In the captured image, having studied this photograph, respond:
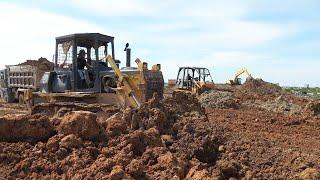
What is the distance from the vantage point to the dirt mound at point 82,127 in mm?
6957

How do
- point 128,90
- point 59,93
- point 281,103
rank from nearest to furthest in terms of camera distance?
1. point 128,90
2. point 59,93
3. point 281,103

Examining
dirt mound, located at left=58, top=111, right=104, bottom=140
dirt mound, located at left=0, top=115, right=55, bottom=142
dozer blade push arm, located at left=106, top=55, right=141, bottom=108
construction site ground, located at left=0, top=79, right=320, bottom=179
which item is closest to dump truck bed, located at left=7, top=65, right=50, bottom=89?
dozer blade push arm, located at left=106, top=55, right=141, bottom=108

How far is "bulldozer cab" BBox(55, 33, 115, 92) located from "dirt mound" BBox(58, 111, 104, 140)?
18.1ft

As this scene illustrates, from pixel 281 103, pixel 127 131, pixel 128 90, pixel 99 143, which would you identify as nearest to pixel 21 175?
pixel 99 143

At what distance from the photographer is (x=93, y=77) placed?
1285cm

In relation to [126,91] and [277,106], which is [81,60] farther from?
[277,106]

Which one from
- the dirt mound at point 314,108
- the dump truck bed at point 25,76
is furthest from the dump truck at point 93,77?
the dirt mound at point 314,108

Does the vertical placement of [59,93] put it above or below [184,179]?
above

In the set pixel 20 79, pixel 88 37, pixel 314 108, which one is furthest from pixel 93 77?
pixel 314 108

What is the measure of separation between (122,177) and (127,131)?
1.61 meters

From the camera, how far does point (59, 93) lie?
1288 cm

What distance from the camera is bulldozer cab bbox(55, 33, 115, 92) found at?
12.8 m

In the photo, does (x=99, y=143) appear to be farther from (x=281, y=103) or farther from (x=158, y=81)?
(x=281, y=103)

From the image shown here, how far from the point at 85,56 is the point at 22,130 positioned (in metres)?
6.39
